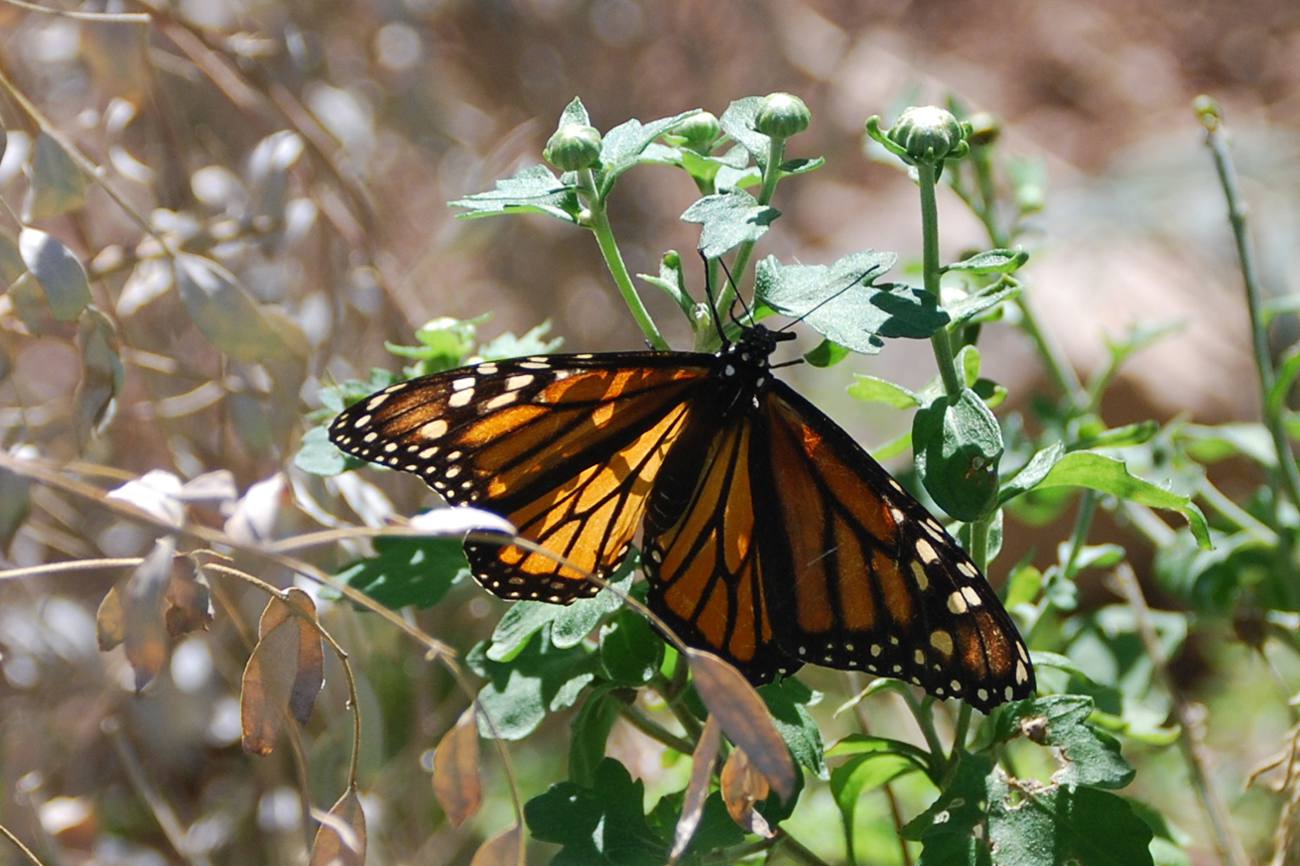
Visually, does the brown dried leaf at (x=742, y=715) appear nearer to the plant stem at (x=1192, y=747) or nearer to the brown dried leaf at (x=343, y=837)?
the brown dried leaf at (x=343, y=837)

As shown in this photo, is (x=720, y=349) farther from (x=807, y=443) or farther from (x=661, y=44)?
(x=661, y=44)

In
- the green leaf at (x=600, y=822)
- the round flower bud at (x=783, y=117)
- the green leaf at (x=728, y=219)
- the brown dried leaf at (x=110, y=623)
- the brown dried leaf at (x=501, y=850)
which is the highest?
the round flower bud at (x=783, y=117)

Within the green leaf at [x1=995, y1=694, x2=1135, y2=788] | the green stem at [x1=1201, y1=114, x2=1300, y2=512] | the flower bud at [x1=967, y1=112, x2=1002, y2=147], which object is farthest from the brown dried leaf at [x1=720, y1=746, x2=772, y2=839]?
the green stem at [x1=1201, y1=114, x2=1300, y2=512]

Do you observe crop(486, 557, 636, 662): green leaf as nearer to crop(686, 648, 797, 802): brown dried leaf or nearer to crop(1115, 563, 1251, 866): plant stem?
crop(686, 648, 797, 802): brown dried leaf

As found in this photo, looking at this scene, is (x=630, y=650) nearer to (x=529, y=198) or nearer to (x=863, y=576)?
(x=863, y=576)

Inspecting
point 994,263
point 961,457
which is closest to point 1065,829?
point 961,457

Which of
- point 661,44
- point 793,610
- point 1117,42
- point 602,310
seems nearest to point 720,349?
point 793,610

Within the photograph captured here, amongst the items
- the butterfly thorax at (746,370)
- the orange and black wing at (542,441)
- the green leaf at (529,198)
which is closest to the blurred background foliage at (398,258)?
the orange and black wing at (542,441)
